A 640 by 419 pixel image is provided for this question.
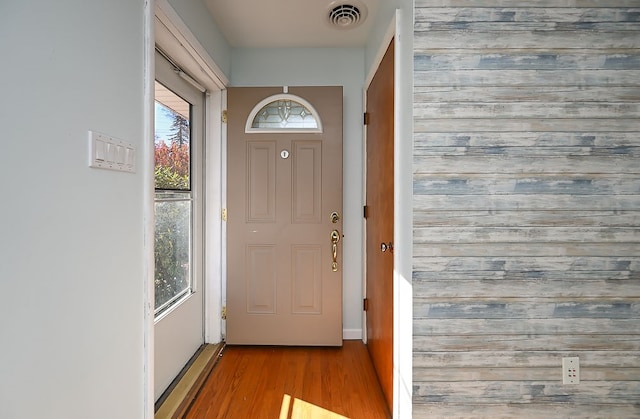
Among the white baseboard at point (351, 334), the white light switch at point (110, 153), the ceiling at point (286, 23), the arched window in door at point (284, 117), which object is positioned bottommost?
the white baseboard at point (351, 334)

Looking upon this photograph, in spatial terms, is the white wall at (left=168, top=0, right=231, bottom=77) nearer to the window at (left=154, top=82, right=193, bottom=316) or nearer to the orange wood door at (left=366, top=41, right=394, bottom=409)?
the window at (left=154, top=82, right=193, bottom=316)

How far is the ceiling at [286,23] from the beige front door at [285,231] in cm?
39

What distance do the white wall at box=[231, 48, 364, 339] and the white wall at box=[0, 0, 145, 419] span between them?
1531 mm

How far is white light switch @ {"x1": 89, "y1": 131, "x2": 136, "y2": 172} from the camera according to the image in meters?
1.13

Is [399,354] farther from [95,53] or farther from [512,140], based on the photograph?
[95,53]

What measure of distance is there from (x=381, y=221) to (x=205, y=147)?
146 centimetres

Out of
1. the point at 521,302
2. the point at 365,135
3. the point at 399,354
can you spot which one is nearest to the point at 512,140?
the point at 521,302

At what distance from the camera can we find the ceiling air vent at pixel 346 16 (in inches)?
90.6

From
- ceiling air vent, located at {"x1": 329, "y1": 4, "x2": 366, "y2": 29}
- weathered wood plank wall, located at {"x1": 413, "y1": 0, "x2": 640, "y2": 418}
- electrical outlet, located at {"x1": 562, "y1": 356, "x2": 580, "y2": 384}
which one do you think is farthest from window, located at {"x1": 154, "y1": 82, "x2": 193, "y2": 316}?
electrical outlet, located at {"x1": 562, "y1": 356, "x2": 580, "y2": 384}

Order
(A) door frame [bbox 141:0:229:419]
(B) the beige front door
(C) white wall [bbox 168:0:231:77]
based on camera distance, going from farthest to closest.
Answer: (B) the beige front door, (C) white wall [bbox 168:0:231:77], (A) door frame [bbox 141:0:229:419]

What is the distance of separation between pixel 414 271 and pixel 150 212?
1.15m

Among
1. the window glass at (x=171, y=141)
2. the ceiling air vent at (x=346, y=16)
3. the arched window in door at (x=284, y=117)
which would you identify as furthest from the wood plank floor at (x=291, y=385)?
the ceiling air vent at (x=346, y=16)

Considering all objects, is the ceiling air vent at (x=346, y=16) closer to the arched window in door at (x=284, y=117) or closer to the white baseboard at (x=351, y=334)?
the arched window in door at (x=284, y=117)

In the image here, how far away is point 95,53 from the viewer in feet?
3.76
